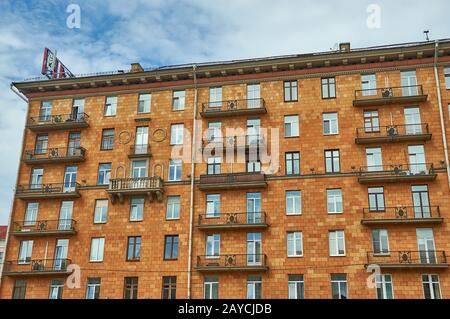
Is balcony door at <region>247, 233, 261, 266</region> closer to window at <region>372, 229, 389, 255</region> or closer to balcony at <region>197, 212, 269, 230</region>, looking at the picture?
balcony at <region>197, 212, 269, 230</region>

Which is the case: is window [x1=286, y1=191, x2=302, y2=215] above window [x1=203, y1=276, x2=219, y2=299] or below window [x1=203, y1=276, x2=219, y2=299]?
above

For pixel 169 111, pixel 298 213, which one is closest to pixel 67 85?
pixel 169 111

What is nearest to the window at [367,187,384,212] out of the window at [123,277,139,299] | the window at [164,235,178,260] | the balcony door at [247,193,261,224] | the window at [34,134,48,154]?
the balcony door at [247,193,261,224]

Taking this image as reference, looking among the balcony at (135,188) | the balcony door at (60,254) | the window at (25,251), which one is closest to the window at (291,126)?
the balcony at (135,188)

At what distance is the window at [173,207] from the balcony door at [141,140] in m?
4.08

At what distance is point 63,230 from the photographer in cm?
3553

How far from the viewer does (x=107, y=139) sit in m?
38.2

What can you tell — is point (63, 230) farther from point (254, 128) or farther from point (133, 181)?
point (254, 128)

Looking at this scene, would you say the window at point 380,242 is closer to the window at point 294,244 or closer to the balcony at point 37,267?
the window at point 294,244

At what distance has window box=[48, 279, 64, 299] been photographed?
34.4m

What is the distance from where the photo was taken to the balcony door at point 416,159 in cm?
3284

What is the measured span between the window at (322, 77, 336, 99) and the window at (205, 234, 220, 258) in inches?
478

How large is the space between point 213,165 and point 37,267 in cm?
1374
